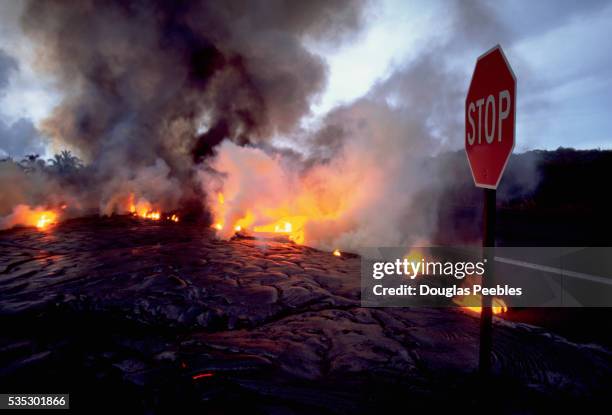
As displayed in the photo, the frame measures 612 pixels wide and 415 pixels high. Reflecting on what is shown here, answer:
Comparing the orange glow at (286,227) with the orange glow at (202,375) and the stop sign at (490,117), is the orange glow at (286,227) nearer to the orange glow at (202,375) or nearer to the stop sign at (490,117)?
the orange glow at (202,375)

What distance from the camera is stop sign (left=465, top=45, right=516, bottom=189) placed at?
1.68 m

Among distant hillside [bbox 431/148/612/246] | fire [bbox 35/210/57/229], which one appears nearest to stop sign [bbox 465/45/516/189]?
distant hillside [bbox 431/148/612/246]

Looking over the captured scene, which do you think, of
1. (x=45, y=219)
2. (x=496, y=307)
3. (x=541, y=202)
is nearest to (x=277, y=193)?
(x=496, y=307)

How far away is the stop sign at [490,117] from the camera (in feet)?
5.51

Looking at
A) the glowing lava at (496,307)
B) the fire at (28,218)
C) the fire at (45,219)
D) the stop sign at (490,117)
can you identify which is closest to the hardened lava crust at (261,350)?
the glowing lava at (496,307)

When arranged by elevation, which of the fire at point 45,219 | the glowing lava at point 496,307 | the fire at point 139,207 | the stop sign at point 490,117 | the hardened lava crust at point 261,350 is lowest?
the hardened lava crust at point 261,350

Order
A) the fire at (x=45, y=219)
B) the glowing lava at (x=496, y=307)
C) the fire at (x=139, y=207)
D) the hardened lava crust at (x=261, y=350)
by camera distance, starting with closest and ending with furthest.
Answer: the hardened lava crust at (x=261, y=350) < the glowing lava at (x=496, y=307) < the fire at (x=45, y=219) < the fire at (x=139, y=207)

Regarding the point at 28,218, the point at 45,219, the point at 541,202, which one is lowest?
the point at 45,219

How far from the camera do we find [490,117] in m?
1.84

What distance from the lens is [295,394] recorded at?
9.86 ft

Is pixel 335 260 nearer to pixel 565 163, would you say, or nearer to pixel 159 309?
pixel 159 309

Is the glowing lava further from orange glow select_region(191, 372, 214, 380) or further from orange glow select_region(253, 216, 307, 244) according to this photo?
orange glow select_region(253, 216, 307, 244)

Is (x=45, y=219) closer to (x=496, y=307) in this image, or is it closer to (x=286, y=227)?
(x=286, y=227)

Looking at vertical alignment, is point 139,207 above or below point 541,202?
below
